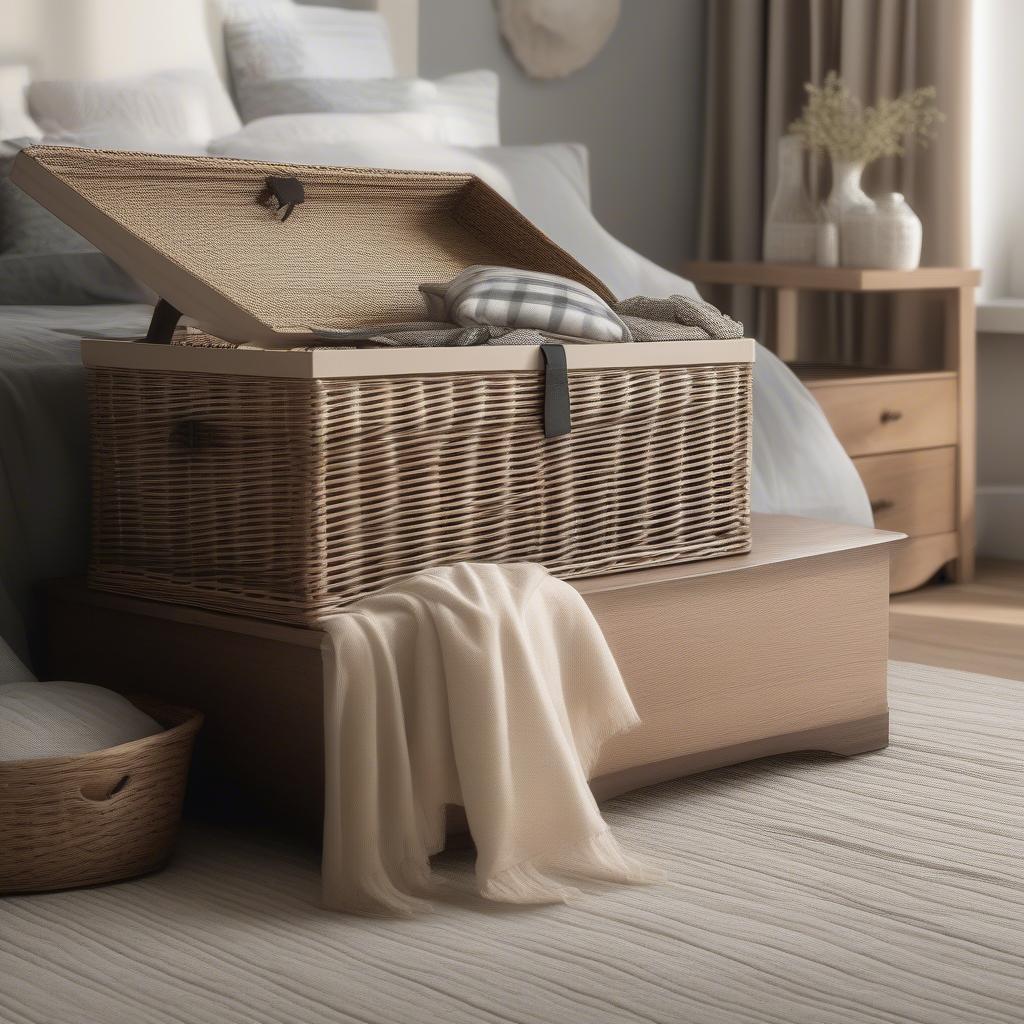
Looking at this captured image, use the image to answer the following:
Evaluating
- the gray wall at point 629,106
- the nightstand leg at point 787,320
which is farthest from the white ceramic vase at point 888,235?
the gray wall at point 629,106

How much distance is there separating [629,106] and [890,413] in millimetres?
1231

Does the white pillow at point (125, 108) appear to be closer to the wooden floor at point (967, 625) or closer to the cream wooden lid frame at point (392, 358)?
the cream wooden lid frame at point (392, 358)

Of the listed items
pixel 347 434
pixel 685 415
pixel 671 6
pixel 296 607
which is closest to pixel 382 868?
pixel 296 607

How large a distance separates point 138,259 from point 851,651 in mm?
974

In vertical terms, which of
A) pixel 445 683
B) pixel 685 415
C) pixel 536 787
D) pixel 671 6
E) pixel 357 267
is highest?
pixel 671 6

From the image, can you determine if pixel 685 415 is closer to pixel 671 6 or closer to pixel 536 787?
pixel 536 787

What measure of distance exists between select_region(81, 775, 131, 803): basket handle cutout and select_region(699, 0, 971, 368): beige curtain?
2563mm

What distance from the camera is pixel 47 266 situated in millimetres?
2539

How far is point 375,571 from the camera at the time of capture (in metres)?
1.70

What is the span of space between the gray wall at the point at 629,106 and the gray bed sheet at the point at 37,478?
6.28ft

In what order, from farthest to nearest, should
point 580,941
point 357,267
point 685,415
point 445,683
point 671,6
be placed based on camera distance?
1. point 671,6
2. point 357,267
3. point 685,415
4. point 445,683
5. point 580,941

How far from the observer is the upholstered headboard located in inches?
122

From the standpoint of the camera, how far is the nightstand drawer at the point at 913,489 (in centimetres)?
321

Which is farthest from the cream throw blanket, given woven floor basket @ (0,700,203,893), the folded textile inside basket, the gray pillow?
the gray pillow
